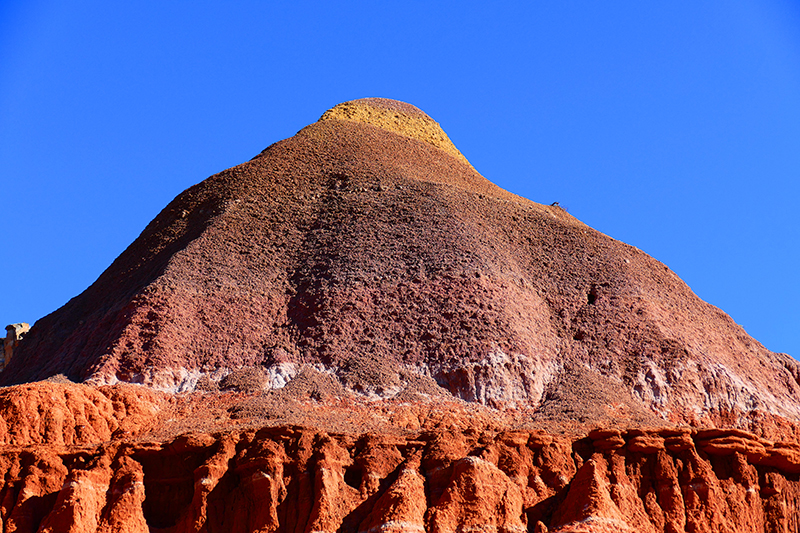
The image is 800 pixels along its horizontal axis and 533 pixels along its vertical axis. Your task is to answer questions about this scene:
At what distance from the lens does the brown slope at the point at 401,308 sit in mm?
30422

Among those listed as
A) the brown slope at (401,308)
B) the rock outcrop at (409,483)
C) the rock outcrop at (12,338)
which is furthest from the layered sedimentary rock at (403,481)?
the rock outcrop at (12,338)

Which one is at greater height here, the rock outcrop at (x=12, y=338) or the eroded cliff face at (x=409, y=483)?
the rock outcrop at (x=12, y=338)

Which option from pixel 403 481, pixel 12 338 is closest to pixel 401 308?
pixel 403 481

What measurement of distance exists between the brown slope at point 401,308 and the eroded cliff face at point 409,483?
354cm

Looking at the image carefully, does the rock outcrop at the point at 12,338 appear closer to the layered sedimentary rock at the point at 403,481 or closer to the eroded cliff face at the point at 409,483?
the layered sedimentary rock at the point at 403,481

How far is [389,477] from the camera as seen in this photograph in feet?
81.5

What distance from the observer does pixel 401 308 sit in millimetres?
32562

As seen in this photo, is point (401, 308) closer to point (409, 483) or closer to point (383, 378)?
point (383, 378)

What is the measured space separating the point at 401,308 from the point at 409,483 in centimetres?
930

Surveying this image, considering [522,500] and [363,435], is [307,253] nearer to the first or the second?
[363,435]

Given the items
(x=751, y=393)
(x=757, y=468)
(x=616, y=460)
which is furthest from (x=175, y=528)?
(x=751, y=393)

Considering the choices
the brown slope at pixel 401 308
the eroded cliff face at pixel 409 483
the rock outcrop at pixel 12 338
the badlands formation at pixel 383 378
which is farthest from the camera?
the rock outcrop at pixel 12 338

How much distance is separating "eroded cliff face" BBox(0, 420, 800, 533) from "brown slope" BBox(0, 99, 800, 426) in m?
3.54

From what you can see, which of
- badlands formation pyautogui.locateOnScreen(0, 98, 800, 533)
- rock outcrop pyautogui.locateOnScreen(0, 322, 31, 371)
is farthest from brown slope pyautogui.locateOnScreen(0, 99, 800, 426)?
rock outcrop pyautogui.locateOnScreen(0, 322, 31, 371)
